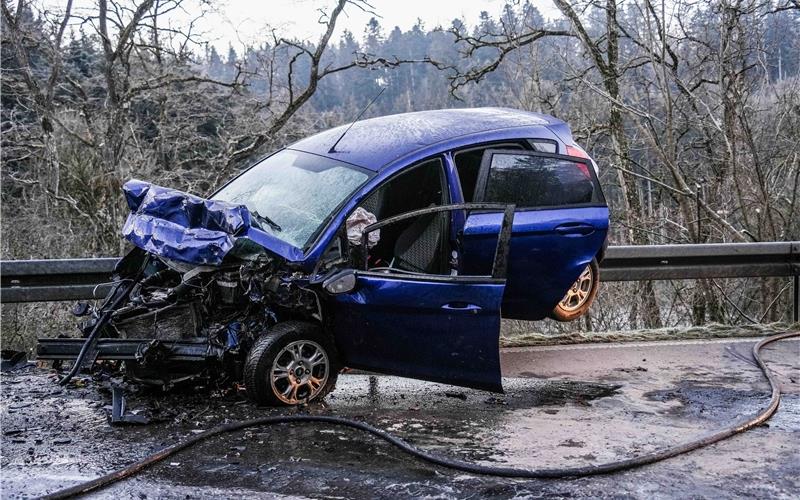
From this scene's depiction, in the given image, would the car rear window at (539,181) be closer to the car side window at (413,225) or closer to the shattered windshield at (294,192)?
the car side window at (413,225)

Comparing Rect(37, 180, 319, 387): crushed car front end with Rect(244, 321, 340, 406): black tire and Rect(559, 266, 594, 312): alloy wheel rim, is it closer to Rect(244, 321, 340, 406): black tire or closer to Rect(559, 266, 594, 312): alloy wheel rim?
Rect(244, 321, 340, 406): black tire

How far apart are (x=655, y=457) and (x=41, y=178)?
41.2 feet

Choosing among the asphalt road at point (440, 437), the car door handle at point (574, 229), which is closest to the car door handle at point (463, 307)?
the asphalt road at point (440, 437)

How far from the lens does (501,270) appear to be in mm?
4438

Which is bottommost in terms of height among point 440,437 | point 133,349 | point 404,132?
point 440,437

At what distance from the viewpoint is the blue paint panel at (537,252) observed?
16.5ft

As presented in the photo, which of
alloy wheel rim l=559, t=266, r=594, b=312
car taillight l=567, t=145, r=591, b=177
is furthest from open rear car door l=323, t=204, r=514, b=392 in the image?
alloy wheel rim l=559, t=266, r=594, b=312

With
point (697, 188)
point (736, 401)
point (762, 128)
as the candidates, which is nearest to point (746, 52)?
point (762, 128)

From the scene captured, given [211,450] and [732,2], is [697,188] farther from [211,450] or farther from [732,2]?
[211,450]

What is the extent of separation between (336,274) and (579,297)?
96.3 inches

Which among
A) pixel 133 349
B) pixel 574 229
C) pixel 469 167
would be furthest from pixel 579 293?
pixel 133 349

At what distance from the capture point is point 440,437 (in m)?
4.22

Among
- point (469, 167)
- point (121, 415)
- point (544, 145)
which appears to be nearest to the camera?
point (121, 415)

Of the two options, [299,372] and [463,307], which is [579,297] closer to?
[463,307]
